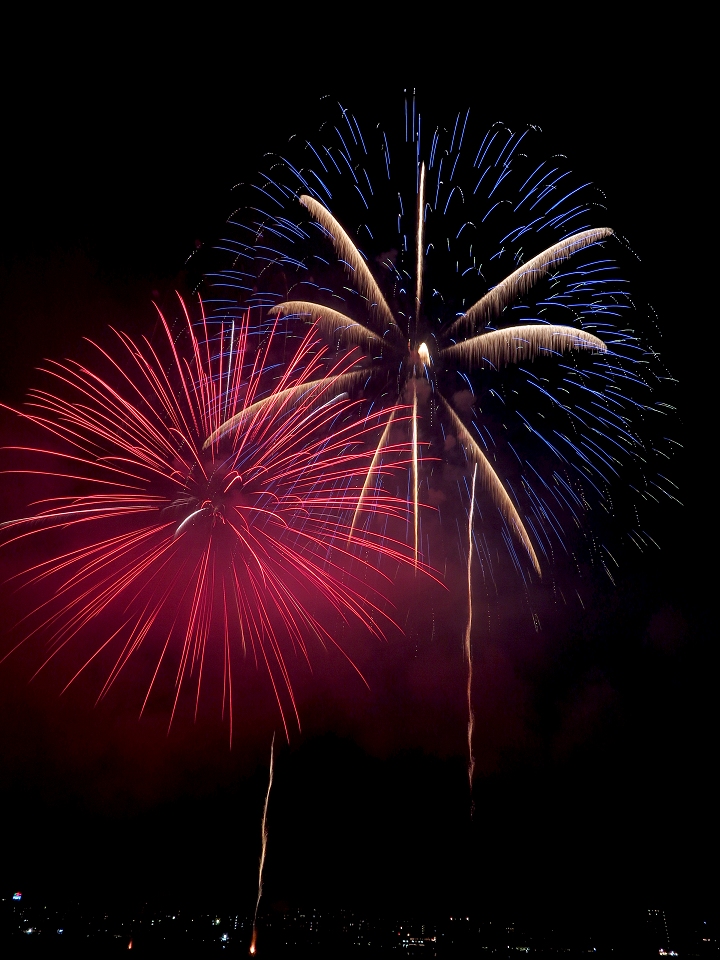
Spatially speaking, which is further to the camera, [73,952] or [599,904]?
[599,904]

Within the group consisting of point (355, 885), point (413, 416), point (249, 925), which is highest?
point (413, 416)

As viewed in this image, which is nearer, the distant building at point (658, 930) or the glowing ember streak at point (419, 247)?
the glowing ember streak at point (419, 247)

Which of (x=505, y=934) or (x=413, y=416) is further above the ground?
(x=413, y=416)

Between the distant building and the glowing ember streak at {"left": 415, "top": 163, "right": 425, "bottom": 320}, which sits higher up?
the glowing ember streak at {"left": 415, "top": 163, "right": 425, "bottom": 320}

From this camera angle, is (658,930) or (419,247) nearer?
(419,247)

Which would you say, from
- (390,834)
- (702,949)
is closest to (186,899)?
(390,834)

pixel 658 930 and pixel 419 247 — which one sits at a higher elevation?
pixel 419 247

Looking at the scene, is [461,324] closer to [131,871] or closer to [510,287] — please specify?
[510,287]

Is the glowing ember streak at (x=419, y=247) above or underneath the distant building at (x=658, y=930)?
above

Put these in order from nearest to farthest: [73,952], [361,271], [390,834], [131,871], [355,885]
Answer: [361,271] < [73,952] < [131,871] < [390,834] < [355,885]

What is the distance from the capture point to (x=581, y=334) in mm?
10586

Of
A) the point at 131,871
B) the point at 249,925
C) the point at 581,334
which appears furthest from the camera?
the point at 249,925

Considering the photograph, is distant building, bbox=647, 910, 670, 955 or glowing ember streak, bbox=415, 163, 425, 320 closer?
glowing ember streak, bbox=415, 163, 425, 320

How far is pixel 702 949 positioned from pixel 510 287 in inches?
1625
